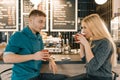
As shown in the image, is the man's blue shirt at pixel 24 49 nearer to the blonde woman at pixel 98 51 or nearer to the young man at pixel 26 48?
the young man at pixel 26 48

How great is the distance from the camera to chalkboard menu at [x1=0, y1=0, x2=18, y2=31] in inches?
239

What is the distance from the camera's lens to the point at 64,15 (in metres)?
6.20

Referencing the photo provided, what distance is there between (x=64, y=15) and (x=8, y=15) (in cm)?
129

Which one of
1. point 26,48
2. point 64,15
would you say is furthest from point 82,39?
point 64,15

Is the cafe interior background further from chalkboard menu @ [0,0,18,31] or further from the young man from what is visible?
the young man

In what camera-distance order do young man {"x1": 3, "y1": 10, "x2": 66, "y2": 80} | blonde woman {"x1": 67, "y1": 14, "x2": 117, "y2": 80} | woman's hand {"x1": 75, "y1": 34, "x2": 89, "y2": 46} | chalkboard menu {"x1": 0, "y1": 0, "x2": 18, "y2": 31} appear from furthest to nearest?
chalkboard menu {"x1": 0, "y1": 0, "x2": 18, "y2": 31} < woman's hand {"x1": 75, "y1": 34, "x2": 89, "y2": 46} < blonde woman {"x1": 67, "y1": 14, "x2": 117, "y2": 80} < young man {"x1": 3, "y1": 10, "x2": 66, "y2": 80}

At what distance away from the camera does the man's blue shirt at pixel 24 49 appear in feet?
7.35

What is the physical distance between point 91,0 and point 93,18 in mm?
4133

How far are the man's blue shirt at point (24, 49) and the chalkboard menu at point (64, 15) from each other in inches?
150

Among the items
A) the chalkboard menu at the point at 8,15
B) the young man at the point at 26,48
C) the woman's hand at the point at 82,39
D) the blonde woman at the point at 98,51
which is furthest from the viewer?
the chalkboard menu at the point at 8,15

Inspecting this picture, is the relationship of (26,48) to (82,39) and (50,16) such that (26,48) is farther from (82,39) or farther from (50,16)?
(50,16)

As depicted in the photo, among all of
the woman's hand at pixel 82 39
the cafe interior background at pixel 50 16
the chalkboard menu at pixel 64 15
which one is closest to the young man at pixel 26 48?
the woman's hand at pixel 82 39

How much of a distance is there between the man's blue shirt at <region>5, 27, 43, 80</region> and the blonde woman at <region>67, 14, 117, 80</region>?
48 centimetres

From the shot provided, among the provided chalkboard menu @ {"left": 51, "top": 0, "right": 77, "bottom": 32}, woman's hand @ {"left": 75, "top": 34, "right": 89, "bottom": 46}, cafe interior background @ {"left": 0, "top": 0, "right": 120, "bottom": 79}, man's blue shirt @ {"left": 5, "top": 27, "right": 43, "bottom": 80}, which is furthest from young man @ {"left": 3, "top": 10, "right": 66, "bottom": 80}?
chalkboard menu @ {"left": 51, "top": 0, "right": 77, "bottom": 32}
